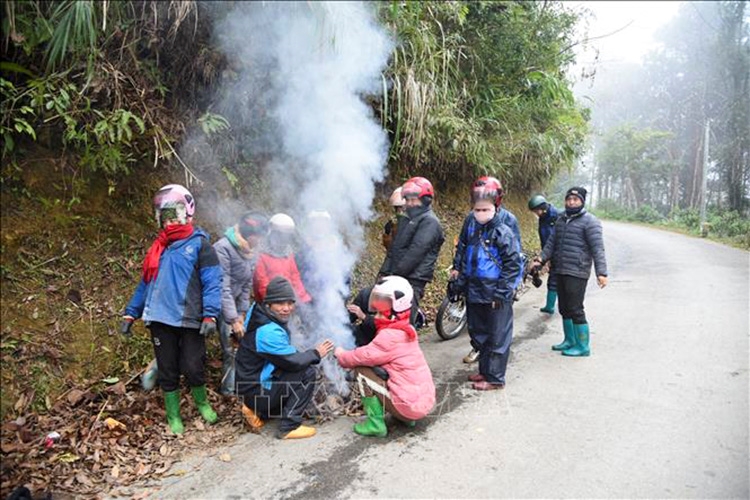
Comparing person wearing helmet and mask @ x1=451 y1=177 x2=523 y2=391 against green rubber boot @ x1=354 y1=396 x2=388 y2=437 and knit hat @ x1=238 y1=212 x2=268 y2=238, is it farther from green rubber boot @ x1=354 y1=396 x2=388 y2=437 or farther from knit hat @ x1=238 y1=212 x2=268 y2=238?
knit hat @ x1=238 y1=212 x2=268 y2=238

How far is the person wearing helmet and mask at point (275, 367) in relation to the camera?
371 centimetres

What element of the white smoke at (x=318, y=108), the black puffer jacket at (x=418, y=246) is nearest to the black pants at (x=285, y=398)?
the white smoke at (x=318, y=108)

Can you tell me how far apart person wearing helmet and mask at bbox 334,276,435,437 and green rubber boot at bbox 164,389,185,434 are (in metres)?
1.31

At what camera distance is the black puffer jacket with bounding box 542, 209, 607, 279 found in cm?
545

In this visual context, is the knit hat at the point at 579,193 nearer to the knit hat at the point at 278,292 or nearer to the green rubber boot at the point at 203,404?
the knit hat at the point at 278,292

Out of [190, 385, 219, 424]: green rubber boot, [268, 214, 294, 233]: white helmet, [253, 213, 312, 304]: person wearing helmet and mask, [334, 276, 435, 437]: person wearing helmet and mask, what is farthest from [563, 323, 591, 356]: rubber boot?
[190, 385, 219, 424]: green rubber boot

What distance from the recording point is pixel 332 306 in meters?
5.06

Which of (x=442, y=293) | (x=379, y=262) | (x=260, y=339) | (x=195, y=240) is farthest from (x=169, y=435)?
(x=442, y=293)

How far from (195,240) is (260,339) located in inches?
36.0

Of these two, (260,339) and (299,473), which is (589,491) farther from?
(260,339)

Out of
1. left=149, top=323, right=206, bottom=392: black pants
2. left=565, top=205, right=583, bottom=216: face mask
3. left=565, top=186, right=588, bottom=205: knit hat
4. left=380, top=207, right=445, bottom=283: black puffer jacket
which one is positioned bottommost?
left=149, top=323, right=206, bottom=392: black pants

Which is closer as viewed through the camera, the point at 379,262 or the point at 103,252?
the point at 103,252

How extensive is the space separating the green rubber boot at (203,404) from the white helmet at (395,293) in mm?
1600

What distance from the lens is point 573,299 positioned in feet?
17.9
